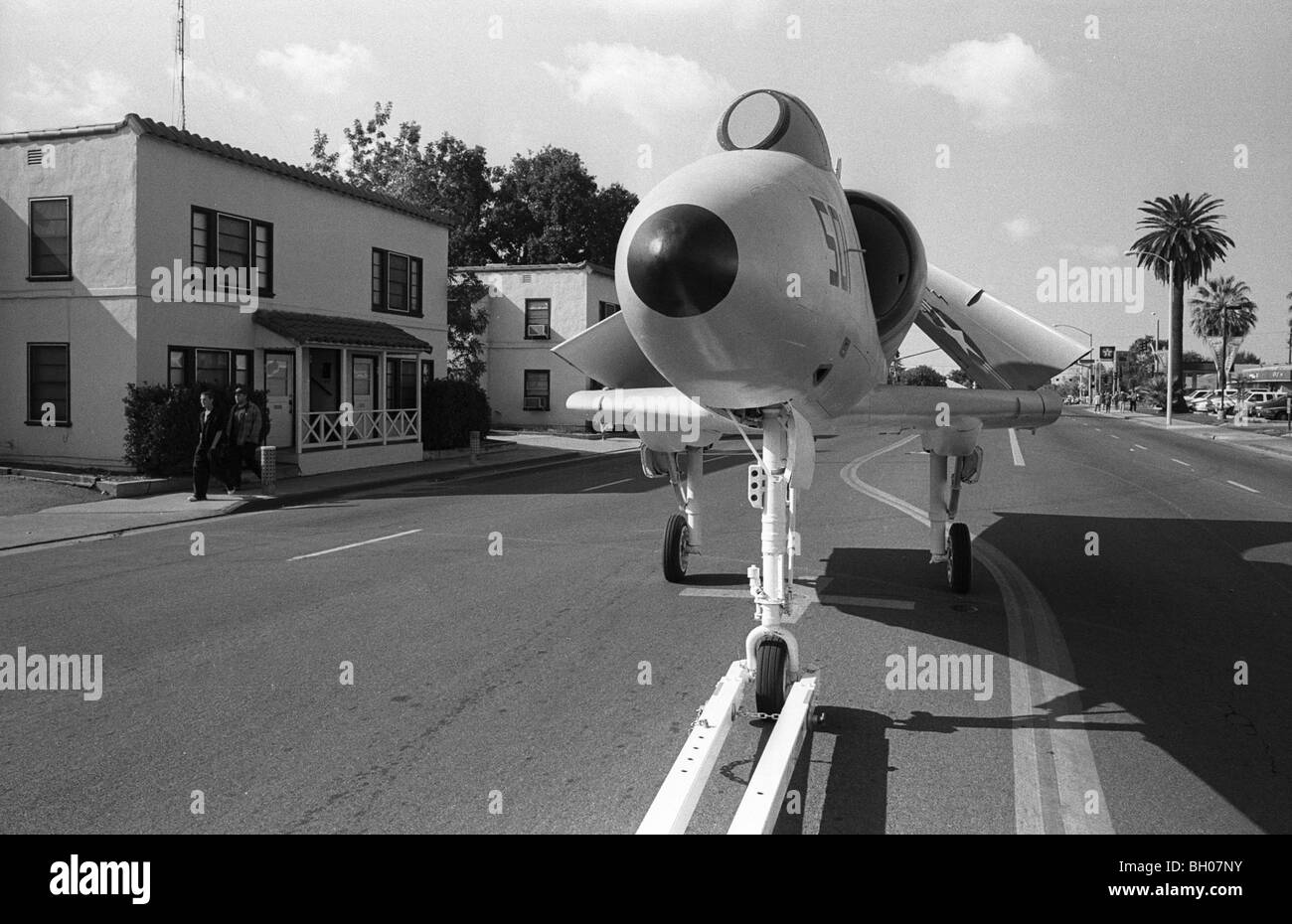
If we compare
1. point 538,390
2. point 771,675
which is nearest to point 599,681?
point 771,675

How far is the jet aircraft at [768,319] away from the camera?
4309 millimetres

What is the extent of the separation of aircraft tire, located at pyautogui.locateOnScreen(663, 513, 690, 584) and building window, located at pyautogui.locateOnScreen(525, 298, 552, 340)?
3067 cm

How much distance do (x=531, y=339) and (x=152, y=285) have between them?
71.3ft

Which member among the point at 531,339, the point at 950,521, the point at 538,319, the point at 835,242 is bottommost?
the point at 950,521

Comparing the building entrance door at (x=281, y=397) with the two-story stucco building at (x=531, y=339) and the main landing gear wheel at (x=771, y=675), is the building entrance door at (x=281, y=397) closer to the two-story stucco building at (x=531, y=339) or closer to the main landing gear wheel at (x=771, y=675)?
the two-story stucco building at (x=531, y=339)

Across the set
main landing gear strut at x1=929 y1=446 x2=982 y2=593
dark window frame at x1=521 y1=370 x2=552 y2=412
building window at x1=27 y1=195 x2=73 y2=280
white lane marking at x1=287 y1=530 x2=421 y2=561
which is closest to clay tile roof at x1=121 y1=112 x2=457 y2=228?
building window at x1=27 y1=195 x2=73 y2=280

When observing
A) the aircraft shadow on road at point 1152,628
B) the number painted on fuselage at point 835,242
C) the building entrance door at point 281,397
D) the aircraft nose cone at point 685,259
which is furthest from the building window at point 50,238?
the aircraft nose cone at point 685,259

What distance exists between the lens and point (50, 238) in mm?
19641

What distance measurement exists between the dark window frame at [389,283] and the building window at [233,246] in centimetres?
391

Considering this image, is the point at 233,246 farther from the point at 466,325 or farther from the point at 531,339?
the point at 531,339

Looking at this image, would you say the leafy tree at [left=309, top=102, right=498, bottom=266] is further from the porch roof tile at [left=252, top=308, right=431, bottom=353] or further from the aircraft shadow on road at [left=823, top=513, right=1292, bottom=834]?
the aircraft shadow on road at [left=823, top=513, right=1292, bottom=834]

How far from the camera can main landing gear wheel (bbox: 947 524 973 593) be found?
934 cm
